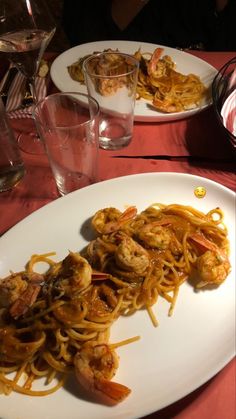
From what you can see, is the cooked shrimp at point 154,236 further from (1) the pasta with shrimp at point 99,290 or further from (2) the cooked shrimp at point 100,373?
(2) the cooked shrimp at point 100,373

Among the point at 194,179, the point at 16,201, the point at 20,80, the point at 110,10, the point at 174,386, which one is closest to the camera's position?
the point at 174,386

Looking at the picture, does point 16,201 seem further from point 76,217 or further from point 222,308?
point 222,308

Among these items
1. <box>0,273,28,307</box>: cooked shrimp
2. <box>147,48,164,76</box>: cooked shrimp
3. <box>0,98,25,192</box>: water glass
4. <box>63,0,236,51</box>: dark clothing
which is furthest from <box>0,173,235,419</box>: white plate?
<box>63,0,236,51</box>: dark clothing

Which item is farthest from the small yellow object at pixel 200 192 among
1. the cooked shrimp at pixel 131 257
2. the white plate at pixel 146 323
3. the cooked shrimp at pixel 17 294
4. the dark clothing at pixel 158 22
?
the dark clothing at pixel 158 22

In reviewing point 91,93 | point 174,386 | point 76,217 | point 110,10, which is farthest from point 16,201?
point 110,10

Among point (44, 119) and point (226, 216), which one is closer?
point (226, 216)

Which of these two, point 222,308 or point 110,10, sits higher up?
point 110,10

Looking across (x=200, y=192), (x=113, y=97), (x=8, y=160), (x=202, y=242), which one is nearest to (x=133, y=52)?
(x=113, y=97)
